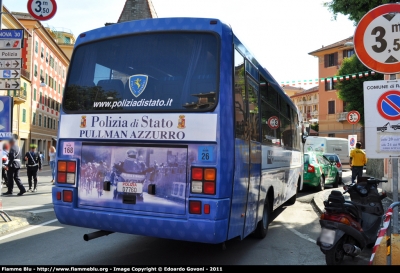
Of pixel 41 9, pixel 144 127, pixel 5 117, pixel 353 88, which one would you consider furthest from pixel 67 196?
pixel 353 88

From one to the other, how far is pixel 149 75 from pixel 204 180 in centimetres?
151

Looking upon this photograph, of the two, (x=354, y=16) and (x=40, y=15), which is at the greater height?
(x=354, y=16)

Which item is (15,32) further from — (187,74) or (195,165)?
(195,165)

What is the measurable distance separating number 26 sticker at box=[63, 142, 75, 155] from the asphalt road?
4.80ft

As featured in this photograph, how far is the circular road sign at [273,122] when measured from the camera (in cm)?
756

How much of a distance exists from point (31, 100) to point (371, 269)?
1934 inches

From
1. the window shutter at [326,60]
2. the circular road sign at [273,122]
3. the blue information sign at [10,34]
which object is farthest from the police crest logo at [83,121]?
the window shutter at [326,60]

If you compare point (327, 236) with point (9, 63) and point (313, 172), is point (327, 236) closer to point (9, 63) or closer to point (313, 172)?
point (9, 63)

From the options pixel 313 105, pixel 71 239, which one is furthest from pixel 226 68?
pixel 313 105

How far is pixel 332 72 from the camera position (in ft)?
189

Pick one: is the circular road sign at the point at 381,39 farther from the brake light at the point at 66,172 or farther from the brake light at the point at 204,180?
the brake light at the point at 66,172

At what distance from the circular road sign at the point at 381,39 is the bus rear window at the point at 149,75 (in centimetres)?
205

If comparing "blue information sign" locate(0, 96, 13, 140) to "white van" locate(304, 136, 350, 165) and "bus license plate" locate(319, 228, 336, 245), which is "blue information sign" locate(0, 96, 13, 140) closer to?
"bus license plate" locate(319, 228, 336, 245)

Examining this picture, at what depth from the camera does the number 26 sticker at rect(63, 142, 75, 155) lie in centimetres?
555
